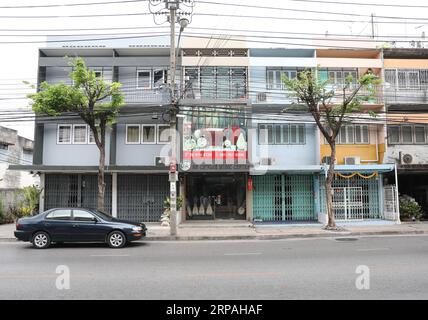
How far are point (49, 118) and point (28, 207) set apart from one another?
5061mm

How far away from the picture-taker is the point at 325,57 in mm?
20531

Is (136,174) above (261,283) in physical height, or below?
above

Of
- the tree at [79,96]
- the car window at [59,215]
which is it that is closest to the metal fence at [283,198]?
the tree at [79,96]

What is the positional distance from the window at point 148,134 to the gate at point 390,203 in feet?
43.1

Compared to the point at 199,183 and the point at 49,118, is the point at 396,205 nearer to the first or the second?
the point at 199,183

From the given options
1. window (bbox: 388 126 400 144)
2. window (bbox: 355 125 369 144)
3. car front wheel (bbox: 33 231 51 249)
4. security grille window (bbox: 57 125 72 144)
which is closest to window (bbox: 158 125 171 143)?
security grille window (bbox: 57 125 72 144)

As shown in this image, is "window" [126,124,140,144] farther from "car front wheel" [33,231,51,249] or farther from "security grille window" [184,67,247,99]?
"car front wheel" [33,231,51,249]

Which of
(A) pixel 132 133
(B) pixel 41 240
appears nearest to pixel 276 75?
(A) pixel 132 133

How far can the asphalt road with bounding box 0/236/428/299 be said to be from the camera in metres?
6.00

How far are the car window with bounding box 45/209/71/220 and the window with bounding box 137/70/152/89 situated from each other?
31.6 feet

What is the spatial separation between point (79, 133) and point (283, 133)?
1154 cm

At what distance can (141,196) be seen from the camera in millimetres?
19531

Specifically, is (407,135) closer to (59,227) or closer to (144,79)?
(144,79)

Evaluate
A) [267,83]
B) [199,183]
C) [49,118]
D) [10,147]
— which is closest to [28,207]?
[49,118]
